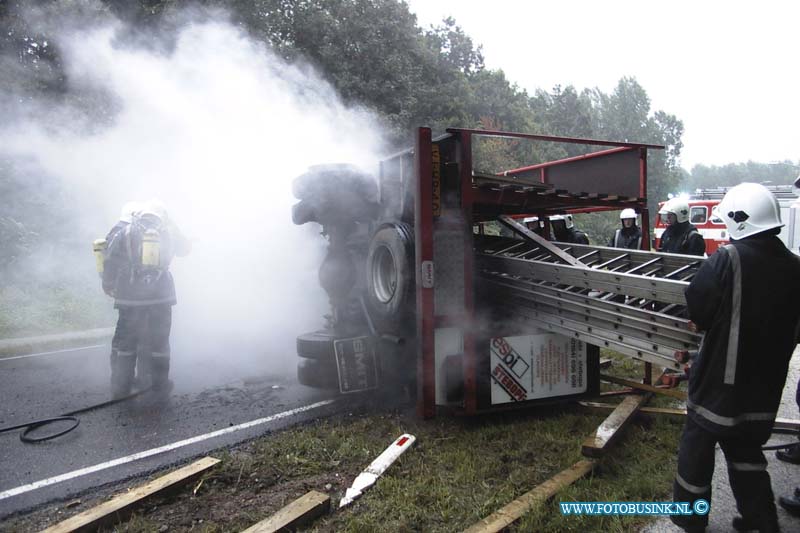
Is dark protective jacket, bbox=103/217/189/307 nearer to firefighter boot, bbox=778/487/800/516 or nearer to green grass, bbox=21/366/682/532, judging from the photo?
green grass, bbox=21/366/682/532

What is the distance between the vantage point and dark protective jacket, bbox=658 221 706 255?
209 inches

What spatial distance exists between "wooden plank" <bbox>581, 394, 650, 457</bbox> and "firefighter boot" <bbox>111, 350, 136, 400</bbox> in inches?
156

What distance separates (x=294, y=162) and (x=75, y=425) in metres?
4.14

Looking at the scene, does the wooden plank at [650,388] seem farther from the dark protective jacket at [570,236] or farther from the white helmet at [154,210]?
the white helmet at [154,210]

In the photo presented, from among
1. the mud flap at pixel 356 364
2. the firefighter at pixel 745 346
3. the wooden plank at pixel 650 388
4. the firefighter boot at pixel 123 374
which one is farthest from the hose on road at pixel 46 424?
the wooden plank at pixel 650 388

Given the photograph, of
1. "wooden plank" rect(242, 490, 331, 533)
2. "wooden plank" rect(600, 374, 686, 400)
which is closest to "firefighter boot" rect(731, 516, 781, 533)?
"wooden plank" rect(600, 374, 686, 400)

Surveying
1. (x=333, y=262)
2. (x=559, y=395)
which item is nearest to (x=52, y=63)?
(x=333, y=262)

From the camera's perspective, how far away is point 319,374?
191 inches

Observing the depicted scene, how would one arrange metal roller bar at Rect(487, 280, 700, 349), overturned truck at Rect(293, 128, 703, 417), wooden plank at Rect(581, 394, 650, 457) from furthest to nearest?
overturned truck at Rect(293, 128, 703, 417)
wooden plank at Rect(581, 394, 650, 457)
metal roller bar at Rect(487, 280, 700, 349)

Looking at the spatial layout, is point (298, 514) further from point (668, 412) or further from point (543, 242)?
point (668, 412)

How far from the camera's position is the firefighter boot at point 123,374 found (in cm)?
486

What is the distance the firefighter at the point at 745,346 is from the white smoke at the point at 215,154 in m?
4.51

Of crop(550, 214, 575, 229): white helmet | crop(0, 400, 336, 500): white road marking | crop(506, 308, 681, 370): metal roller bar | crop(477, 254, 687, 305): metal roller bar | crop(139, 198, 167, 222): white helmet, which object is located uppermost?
crop(139, 198, 167, 222): white helmet

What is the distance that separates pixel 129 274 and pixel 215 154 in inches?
142
